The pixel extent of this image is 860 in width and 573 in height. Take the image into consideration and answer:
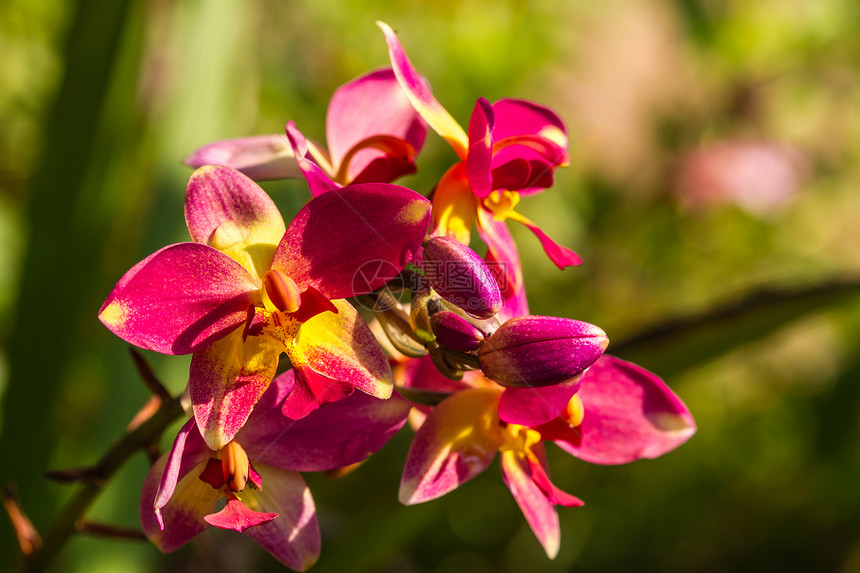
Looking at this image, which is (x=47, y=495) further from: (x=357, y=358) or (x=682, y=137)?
(x=682, y=137)

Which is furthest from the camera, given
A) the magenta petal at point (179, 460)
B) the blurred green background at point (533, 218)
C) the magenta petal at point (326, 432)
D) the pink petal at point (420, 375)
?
the blurred green background at point (533, 218)

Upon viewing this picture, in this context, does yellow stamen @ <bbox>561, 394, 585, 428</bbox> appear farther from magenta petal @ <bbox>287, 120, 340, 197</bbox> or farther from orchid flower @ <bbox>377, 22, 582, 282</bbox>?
magenta petal @ <bbox>287, 120, 340, 197</bbox>

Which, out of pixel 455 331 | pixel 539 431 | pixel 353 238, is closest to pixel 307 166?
pixel 353 238

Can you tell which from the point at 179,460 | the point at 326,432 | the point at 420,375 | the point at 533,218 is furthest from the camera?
the point at 533,218

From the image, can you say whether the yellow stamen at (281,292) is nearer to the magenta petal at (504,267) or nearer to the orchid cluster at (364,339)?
the orchid cluster at (364,339)

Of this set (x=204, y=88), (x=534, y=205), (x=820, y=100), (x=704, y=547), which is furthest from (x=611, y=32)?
(x=204, y=88)

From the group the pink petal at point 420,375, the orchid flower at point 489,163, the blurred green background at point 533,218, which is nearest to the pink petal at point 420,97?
the orchid flower at point 489,163

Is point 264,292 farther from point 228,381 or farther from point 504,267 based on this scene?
point 504,267
